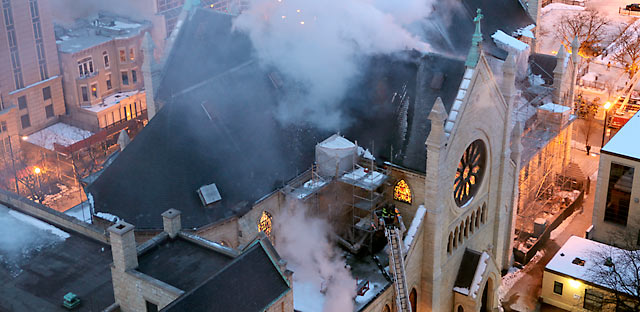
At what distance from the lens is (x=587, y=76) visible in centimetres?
9225

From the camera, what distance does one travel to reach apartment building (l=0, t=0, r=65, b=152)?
259 ft

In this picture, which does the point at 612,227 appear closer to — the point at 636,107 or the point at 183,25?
the point at 636,107

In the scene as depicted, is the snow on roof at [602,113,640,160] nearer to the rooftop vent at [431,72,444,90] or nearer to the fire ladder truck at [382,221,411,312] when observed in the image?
the rooftop vent at [431,72,444,90]

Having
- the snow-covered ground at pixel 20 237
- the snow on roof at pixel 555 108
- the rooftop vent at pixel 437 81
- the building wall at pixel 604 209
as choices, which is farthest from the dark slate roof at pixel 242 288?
the snow on roof at pixel 555 108

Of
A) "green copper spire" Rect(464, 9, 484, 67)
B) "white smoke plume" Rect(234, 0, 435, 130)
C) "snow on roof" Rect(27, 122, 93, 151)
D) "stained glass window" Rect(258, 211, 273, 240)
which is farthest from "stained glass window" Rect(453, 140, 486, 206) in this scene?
"snow on roof" Rect(27, 122, 93, 151)

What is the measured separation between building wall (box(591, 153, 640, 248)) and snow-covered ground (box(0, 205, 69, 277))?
37432mm

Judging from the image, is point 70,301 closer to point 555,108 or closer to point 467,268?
point 467,268

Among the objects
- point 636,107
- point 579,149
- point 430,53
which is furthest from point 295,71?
point 636,107

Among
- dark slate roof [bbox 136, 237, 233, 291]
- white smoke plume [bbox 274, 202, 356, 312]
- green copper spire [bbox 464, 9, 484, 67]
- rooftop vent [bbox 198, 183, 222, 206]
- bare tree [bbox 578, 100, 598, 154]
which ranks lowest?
bare tree [bbox 578, 100, 598, 154]

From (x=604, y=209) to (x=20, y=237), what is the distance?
133 feet

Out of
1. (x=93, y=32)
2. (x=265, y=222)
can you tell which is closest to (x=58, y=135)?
(x=93, y=32)

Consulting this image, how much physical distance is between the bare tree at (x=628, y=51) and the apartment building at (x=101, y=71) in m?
53.4

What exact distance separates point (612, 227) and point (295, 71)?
27.3m

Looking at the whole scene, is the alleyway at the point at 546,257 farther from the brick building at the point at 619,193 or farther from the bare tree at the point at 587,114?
the bare tree at the point at 587,114
